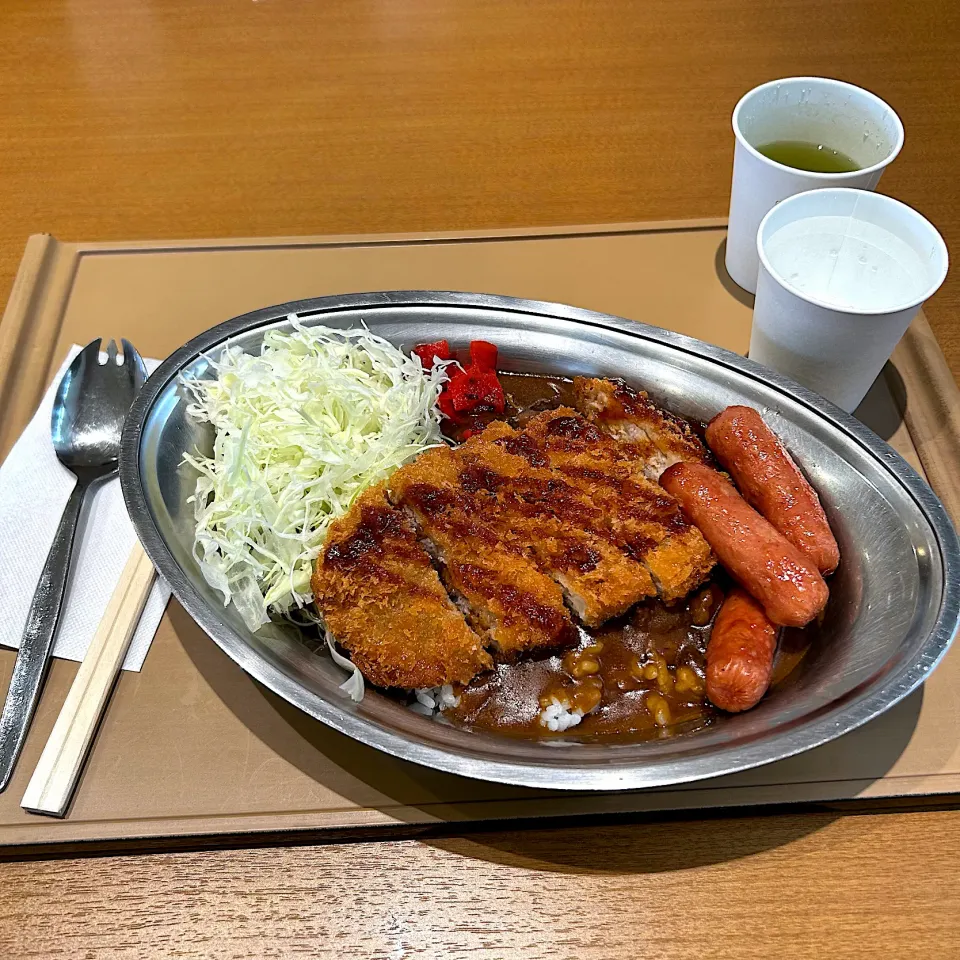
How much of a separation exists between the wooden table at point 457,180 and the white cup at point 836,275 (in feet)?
1.65

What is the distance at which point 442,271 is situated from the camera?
8.79 feet

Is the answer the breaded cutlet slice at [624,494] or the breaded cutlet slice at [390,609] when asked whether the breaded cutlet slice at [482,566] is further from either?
the breaded cutlet slice at [624,494]

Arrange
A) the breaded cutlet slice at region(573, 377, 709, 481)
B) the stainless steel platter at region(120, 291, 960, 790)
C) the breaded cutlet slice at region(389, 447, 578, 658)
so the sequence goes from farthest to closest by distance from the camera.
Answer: the breaded cutlet slice at region(573, 377, 709, 481) < the breaded cutlet slice at region(389, 447, 578, 658) < the stainless steel platter at region(120, 291, 960, 790)

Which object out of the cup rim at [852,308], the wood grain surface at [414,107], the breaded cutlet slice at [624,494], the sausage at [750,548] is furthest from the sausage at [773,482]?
the wood grain surface at [414,107]

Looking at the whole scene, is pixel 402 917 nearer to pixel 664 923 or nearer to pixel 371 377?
pixel 664 923

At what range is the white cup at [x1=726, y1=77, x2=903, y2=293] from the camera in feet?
7.55

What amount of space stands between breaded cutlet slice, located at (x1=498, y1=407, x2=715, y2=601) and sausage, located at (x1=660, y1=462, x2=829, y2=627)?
0.11 ft

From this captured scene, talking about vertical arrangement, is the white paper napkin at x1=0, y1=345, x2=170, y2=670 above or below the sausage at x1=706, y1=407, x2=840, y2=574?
below

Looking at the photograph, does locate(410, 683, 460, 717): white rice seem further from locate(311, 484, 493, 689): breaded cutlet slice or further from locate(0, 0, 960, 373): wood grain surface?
locate(0, 0, 960, 373): wood grain surface

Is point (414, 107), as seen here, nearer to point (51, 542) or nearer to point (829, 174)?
point (829, 174)

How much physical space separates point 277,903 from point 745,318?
2.05 meters

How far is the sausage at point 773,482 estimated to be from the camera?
1811mm

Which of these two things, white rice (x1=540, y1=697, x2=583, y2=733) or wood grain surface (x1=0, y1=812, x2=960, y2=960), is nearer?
wood grain surface (x1=0, y1=812, x2=960, y2=960)

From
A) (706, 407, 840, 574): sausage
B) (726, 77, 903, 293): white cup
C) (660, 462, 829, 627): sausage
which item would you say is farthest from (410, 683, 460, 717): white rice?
(726, 77, 903, 293): white cup
